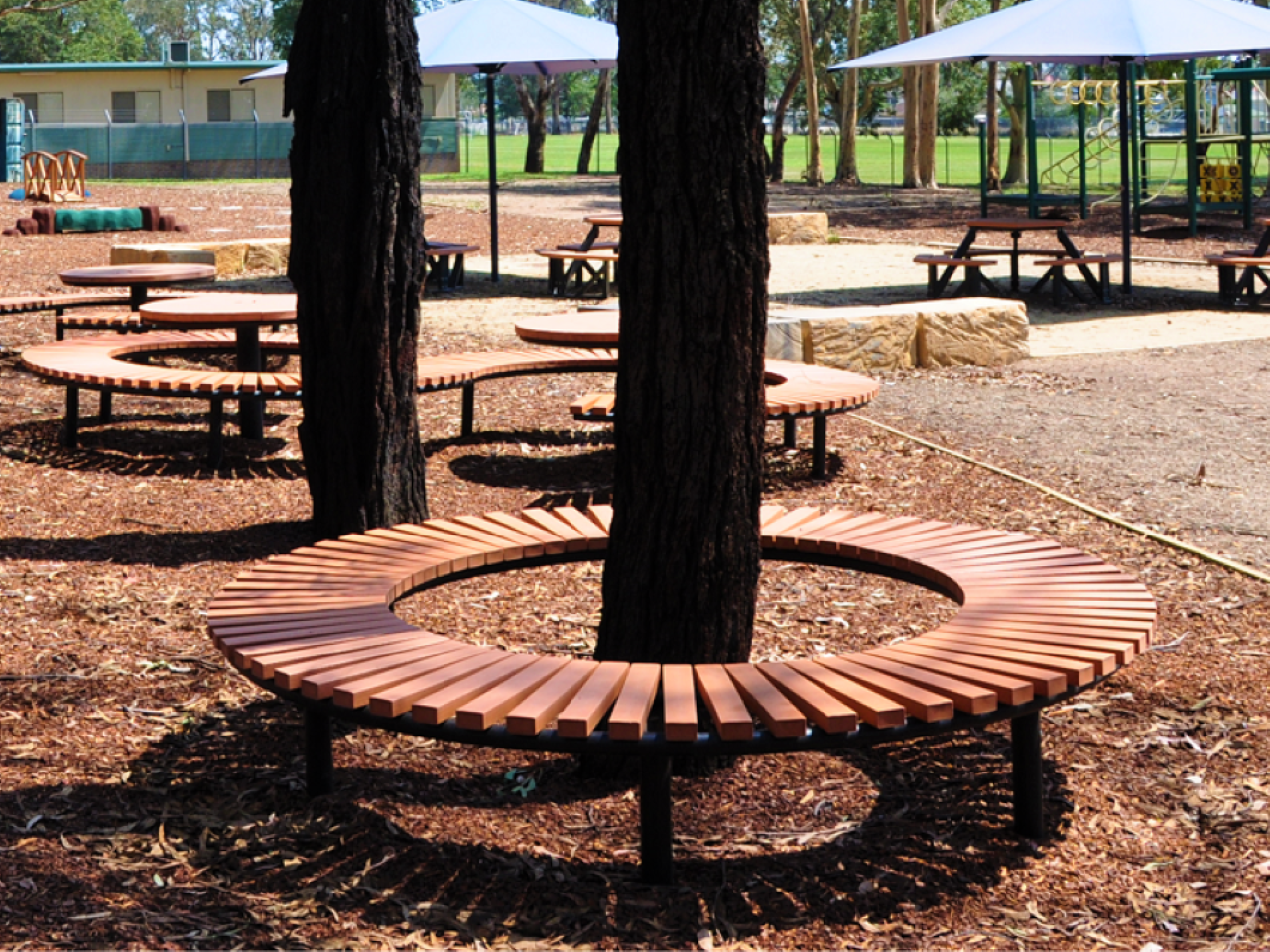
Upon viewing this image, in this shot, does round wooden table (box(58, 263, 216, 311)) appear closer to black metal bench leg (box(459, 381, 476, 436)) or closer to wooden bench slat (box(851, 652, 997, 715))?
black metal bench leg (box(459, 381, 476, 436))

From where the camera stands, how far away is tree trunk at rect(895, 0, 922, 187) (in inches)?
1316

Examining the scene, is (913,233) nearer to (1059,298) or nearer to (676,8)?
(1059,298)

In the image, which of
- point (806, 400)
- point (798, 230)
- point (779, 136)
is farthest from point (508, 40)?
point (779, 136)

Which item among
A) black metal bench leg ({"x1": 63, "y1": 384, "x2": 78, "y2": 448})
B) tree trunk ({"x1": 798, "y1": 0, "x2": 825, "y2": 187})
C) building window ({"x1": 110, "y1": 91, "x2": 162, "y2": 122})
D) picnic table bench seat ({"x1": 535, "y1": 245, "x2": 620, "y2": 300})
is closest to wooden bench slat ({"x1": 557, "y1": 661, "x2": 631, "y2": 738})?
black metal bench leg ({"x1": 63, "y1": 384, "x2": 78, "y2": 448})

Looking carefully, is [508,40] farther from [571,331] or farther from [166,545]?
[166,545]

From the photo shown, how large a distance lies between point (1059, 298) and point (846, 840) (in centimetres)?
1173

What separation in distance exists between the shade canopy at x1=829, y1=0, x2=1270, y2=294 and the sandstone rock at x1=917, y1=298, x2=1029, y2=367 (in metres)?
3.78

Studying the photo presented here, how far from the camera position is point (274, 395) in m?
7.24

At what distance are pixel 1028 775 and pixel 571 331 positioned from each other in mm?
4914

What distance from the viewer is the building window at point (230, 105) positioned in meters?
50.3

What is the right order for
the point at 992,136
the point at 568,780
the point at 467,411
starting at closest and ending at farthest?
the point at 568,780 < the point at 467,411 < the point at 992,136

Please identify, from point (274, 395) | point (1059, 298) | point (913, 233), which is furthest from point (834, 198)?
point (274, 395)

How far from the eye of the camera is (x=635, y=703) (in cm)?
320

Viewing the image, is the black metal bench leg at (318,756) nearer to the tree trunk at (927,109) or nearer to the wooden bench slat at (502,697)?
the wooden bench slat at (502,697)
